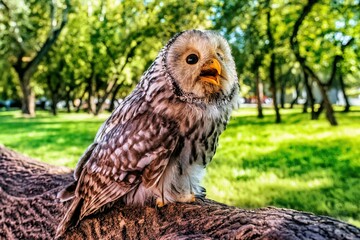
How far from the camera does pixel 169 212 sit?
2.00 metres

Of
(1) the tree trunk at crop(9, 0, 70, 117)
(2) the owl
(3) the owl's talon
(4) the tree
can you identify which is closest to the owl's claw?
(2) the owl

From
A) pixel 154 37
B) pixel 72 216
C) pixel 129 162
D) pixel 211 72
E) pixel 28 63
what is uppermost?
pixel 154 37

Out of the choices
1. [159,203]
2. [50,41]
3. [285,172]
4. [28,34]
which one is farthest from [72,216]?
[28,34]

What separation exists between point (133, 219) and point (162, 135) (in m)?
0.46

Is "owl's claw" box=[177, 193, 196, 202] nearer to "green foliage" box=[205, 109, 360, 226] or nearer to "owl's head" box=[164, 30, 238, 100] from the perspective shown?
"owl's head" box=[164, 30, 238, 100]

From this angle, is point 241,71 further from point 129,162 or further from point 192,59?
point 129,162

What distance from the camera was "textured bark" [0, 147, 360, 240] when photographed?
4.53 ft

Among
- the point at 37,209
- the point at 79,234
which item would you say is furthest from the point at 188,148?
the point at 37,209

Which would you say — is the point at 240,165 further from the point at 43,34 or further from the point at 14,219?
the point at 43,34

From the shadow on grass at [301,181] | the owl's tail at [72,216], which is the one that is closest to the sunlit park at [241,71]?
the shadow on grass at [301,181]

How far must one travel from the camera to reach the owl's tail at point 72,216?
2.20m

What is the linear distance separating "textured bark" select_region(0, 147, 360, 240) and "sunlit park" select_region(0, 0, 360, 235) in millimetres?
816

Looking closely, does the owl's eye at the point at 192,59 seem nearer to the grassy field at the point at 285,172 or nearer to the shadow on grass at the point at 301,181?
the grassy field at the point at 285,172

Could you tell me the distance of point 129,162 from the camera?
215 centimetres
